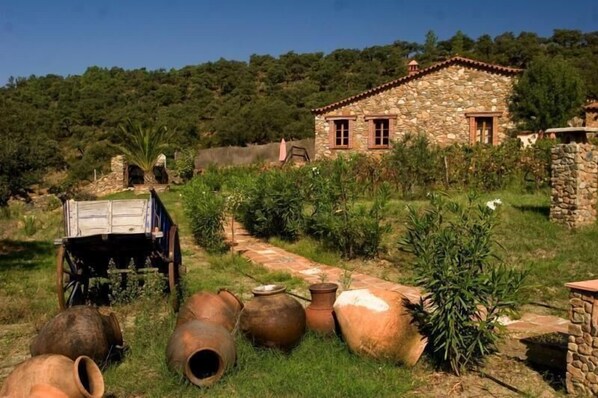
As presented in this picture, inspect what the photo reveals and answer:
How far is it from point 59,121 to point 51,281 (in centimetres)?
3299

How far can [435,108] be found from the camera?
20.7 metres

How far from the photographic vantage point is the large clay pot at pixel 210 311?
530 centimetres

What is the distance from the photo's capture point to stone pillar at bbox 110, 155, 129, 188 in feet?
74.3

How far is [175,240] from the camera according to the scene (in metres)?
6.93

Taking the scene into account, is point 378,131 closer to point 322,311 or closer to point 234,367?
point 322,311

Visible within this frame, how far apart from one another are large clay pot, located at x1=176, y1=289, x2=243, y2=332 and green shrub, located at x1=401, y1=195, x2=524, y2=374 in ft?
5.70

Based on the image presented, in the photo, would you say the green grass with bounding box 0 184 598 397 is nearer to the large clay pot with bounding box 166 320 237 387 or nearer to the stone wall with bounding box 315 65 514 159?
the large clay pot with bounding box 166 320 237 387

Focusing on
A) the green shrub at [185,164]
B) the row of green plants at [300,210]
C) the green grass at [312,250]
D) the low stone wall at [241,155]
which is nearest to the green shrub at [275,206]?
the row of green plants at [300,210]

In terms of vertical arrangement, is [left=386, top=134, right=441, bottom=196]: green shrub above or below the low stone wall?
below

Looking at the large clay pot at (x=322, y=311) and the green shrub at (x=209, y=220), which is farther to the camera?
the green shrub at (x=209, y=220)

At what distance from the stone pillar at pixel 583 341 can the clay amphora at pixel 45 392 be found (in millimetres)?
3643

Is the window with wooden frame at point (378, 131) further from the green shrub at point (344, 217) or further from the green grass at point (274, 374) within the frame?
the green grass at point (274, 374)

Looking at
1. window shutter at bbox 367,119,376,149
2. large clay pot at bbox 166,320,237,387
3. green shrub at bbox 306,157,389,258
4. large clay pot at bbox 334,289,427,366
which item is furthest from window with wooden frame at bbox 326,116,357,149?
large clay pot at bbox 166,320,237,387

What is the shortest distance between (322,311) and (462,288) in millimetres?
1462
